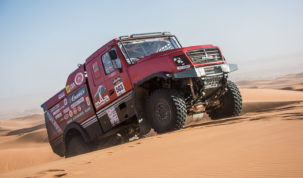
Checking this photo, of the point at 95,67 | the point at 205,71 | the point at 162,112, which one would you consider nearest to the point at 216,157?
the point at 162,112

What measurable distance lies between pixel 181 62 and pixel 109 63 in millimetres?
1973

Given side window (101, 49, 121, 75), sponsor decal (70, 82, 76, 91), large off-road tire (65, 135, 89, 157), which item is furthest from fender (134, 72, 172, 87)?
large off-road tire (65, 135, 89, 157)

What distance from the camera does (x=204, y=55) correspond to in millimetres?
6633

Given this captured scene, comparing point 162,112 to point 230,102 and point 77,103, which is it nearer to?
point 230,102

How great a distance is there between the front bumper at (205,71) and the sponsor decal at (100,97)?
7.30 feet

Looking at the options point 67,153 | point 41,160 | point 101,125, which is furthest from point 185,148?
point 41,160

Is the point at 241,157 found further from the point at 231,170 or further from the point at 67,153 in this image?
the point at 67,153

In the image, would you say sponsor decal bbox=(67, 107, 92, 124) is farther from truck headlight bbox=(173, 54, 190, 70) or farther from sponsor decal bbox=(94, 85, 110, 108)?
truck headlight bbox=(173, 54, 190, 70)

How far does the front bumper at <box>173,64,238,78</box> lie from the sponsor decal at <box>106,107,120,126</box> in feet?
6.86

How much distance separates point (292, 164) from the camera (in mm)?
2824

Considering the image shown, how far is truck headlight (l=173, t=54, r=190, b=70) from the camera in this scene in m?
6.16

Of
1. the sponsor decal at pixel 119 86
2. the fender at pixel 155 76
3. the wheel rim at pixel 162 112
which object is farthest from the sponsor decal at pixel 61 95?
the wheel rim at pixel 162 112

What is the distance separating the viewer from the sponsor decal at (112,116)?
742cm

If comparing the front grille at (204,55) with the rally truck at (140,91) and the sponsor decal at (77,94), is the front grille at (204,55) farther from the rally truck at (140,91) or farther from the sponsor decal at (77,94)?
the sponsor decal at (77,94)
